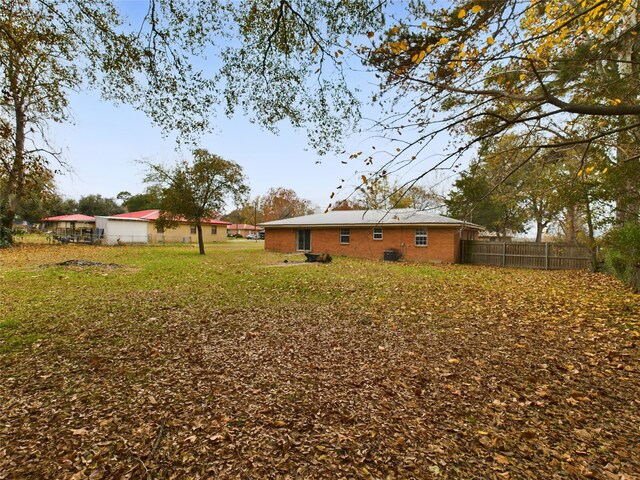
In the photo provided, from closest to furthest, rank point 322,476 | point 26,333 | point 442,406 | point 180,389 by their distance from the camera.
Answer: point 322,476 → point 442,406 → point 180,389 → point 26,333

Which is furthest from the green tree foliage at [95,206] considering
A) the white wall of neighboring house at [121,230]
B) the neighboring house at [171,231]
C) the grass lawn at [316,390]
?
the grass lawn at [316,390]

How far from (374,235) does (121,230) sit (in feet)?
81.6

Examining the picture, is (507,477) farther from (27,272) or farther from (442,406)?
(27,272)

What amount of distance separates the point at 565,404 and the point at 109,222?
3547 centimetres

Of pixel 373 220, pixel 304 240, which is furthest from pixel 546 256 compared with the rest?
pixel 304 240

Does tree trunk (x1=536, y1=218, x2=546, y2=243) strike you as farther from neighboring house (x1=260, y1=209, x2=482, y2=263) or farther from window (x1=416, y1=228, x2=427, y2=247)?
window (x1=416, y1=228, x2=427, y2=247)

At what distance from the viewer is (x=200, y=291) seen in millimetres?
8914

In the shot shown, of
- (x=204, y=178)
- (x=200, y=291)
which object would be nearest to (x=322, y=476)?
(x=200, y=291)

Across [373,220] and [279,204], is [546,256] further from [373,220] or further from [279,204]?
[279,204]

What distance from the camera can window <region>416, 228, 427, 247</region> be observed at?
63.4ft

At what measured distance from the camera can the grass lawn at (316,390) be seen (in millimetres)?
2566

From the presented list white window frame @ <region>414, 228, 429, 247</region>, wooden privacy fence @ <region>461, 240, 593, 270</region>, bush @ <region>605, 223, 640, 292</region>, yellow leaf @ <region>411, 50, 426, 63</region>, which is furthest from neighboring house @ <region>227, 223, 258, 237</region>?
yellow leaf @ <region>411, 50, 426, 63</region>

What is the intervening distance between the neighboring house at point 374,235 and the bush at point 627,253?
712cm

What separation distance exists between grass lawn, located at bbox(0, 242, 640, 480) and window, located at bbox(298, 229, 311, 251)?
16429 millimetres
